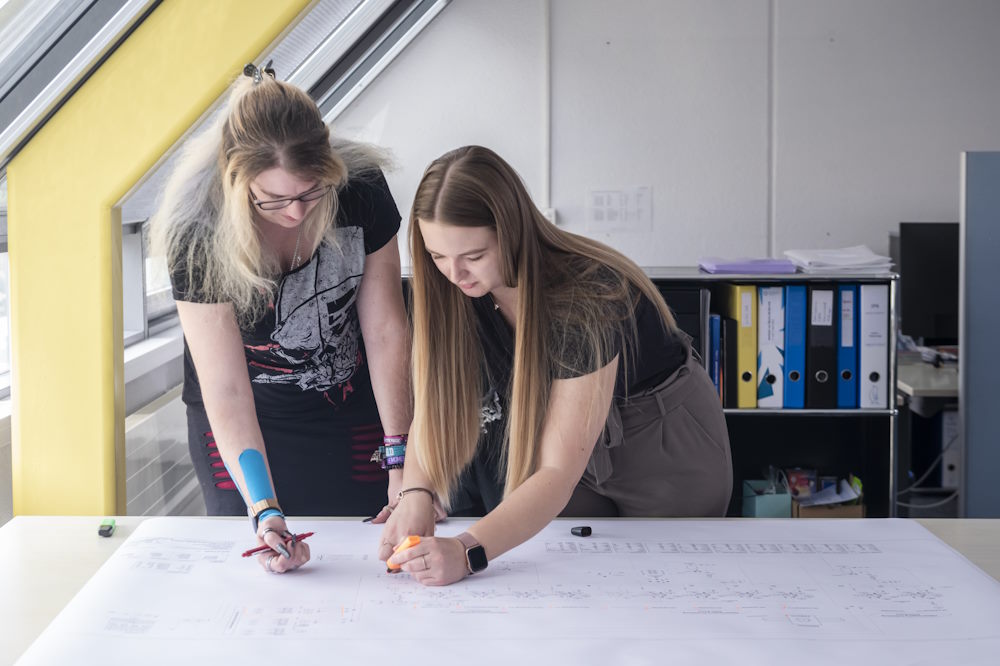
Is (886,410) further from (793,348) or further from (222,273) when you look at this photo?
(222,273)

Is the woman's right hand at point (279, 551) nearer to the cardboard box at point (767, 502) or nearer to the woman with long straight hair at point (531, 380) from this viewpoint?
the woman with long straight hair at point (531, 380)

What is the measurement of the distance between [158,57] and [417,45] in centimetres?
253

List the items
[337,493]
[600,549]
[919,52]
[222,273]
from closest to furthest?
[600,549]
[222,273]
[337,493]
[919,52]

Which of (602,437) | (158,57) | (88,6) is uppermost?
(88,6)

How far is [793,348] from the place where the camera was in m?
2.55

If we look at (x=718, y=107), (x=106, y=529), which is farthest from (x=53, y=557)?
(x=718, y=107)

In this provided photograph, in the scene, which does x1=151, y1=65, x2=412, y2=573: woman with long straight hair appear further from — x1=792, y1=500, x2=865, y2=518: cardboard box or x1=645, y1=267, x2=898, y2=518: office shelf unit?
x1=792, y1=500, x2=865, y2=518: cardboard box

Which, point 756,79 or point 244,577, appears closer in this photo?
point 244,577

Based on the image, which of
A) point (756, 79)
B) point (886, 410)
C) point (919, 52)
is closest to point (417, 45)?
point (756, 79)

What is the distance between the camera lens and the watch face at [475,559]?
1.18m

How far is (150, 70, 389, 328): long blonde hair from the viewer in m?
1.32

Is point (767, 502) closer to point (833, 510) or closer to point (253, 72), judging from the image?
point (833, 510)

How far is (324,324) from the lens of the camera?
156 centimetres

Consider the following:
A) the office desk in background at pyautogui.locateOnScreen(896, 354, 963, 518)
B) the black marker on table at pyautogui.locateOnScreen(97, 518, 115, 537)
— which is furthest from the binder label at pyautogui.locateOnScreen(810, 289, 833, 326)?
the black marker on table at pyautogui.locateOnScreen(97, 518, 115, 537)
